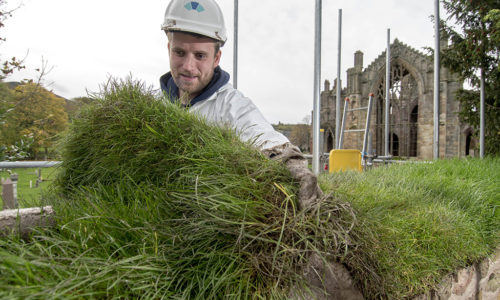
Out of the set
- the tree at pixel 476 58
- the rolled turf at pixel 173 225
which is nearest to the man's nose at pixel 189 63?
the rolled turf at pixel 173 225

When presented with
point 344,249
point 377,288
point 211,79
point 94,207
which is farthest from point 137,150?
point 377,288

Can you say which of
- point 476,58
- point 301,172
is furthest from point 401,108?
point 301,172

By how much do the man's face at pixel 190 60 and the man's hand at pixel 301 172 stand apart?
2.54ft

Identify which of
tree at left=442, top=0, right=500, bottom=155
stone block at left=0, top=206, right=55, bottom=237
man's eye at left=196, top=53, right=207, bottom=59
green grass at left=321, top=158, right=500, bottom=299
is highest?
tree at left=442, top=0, right=500, bottom=155

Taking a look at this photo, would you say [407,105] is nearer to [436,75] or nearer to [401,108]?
[401,108]

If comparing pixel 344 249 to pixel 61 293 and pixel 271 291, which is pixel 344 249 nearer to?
pixel 271 291

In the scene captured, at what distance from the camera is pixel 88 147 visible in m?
1.57

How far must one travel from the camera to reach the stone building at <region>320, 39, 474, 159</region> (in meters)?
19.2

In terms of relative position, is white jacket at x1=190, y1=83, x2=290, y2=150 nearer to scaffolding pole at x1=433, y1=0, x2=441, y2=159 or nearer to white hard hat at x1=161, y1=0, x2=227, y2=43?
white hard hat at x1=161, y1=0, x2=227, y2=43

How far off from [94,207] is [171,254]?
438 millimetres

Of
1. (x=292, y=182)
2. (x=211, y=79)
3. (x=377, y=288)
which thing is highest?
(x=211, y=79)

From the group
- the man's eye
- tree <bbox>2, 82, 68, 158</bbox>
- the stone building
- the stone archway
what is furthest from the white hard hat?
the stone archway

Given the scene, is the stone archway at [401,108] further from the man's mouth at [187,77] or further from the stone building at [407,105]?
the man's mouth at [187,77]

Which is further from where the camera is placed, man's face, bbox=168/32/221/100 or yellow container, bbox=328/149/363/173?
yellow container, bbox=328/149/363/173
